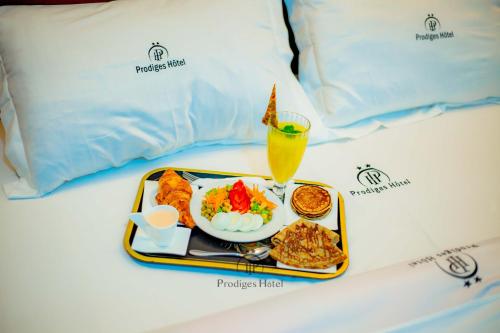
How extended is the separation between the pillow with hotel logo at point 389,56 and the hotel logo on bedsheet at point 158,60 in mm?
557

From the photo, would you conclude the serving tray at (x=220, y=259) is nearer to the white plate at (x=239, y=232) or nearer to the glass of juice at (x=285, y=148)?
the white plate at (x=239, y=232)

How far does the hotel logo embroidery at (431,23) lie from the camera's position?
4.56 feet

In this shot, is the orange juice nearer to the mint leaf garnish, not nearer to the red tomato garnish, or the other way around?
the mint leaf garnish

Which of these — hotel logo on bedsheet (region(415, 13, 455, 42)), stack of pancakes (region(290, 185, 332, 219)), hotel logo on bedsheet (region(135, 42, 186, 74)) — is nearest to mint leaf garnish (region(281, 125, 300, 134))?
stack of pancakes (region(290, 185, 332, 219))

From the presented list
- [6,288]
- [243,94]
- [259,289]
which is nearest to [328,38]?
[243,94]

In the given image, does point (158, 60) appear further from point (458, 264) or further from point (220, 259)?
point (458, 264)

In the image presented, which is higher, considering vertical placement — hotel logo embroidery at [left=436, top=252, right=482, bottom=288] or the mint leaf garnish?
the mint leaf garnish

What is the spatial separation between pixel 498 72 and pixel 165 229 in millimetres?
1390

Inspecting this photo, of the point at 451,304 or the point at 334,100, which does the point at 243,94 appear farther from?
the point at 451,304

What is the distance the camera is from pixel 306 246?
0.89m

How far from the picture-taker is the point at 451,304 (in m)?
0.73

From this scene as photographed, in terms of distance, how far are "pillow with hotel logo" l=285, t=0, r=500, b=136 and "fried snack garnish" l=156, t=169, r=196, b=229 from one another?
0.60 metres

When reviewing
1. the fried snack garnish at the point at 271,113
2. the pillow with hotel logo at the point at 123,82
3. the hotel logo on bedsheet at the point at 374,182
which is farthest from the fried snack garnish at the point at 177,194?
the hotel logo on bedsheet at the point at 374,182

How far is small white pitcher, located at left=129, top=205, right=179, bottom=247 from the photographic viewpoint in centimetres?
83
